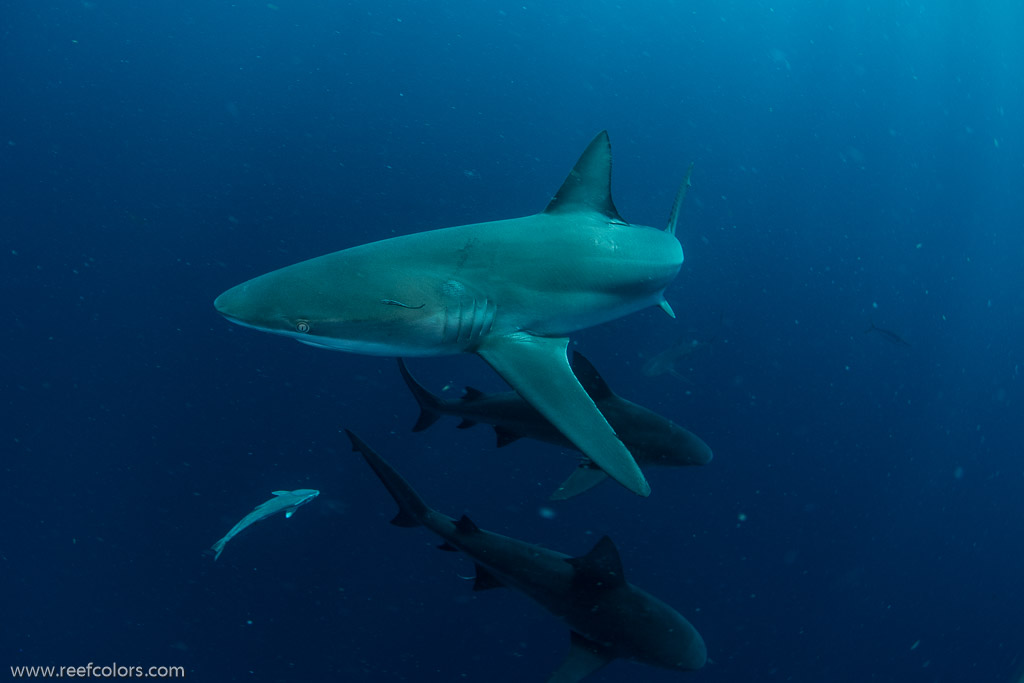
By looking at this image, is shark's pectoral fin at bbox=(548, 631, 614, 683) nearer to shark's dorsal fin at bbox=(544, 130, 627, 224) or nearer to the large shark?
the large shark

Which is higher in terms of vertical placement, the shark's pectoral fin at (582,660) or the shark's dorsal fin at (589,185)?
the shark's dorsal fin at (589,185)

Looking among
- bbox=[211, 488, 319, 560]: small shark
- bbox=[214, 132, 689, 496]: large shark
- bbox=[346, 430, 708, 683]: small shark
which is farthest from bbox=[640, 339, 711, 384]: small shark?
bbox=[211, 488, 319, 560]: small shark

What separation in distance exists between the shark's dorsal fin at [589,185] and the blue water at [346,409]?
4663 mm

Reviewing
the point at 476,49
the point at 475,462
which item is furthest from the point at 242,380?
the point at 476,49

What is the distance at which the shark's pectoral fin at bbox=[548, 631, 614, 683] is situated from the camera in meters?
4.08

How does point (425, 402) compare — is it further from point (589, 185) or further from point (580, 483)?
point (589, 185)

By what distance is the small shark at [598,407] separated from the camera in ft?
13.2

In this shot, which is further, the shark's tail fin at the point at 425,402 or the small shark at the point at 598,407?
the shark's tail fin at the point at 425,402

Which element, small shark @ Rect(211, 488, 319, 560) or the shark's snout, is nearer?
the shark's snout

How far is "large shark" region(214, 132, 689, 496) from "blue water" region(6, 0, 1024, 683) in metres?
4.75

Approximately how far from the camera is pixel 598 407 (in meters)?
3.96

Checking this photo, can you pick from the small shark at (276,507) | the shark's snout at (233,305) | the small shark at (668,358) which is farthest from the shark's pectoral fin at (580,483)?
the small shark at (668,358)

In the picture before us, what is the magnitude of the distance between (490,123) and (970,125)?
2697 centimetres

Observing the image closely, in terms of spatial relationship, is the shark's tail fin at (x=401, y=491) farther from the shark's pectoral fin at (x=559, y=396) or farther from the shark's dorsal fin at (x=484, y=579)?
the shark's pectoral fin at (x=559, y=396)
